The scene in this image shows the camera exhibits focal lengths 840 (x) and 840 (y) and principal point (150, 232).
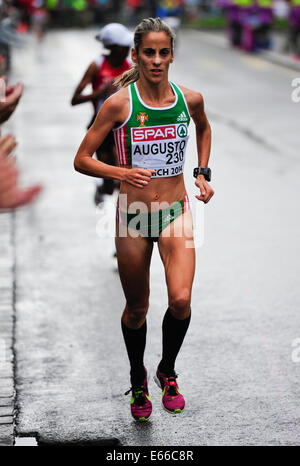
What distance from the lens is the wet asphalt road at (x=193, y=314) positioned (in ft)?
15.0

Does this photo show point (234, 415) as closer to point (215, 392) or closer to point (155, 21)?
point (215, 392)

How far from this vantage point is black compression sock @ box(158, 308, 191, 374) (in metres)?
4.47

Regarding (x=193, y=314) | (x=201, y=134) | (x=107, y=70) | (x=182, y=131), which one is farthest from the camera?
(x=107, y=70)

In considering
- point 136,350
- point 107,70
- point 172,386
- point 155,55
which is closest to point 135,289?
point 136,350

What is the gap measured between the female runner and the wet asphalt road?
0.34m

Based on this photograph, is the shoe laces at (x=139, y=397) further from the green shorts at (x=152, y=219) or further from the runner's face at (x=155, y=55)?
the runner's face at (x=155, y=55)

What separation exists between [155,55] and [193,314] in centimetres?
256

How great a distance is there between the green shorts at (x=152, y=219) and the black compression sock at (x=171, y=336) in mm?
435

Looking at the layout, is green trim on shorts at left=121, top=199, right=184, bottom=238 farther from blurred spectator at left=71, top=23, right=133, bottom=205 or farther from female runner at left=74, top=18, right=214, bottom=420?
blurred spectator at left=71, top=23, right=133, bottom=205

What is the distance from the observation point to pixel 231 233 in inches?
332

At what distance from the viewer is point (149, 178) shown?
4164 millimetres

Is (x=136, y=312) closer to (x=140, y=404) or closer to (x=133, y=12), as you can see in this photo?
(x=140, y=404)

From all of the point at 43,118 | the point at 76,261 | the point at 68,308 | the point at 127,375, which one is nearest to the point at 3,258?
the point at 76,261

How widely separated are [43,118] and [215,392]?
12434mm
